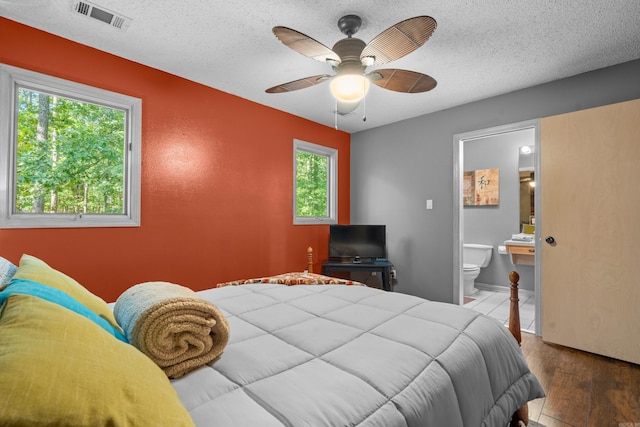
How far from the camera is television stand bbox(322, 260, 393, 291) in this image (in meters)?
3.78

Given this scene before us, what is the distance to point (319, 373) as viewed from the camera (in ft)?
3.17

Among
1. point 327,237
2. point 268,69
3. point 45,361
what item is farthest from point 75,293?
point 327,237

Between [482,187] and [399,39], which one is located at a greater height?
[399,39]

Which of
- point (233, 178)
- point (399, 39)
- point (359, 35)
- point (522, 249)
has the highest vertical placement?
point (359, 35)

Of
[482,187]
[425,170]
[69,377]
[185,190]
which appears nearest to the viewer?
[69,377]

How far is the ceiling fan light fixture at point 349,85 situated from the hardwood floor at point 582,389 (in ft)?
7.39

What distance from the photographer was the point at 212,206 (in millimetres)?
3150

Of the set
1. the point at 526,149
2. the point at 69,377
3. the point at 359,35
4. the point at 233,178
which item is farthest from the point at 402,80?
the point at 526,149

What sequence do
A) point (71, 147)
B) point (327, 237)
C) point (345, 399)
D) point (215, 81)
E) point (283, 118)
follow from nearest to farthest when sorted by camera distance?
point (345, 399), point (71, 147), point (215, 81), point (283, 118), point (327, 237)

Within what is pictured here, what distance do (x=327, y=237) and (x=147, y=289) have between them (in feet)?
10.8

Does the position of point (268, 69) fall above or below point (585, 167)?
above

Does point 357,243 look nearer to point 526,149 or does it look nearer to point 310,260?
point 310,260

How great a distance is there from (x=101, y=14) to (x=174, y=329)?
2.25 meters

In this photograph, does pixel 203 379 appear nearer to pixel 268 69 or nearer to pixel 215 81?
pixel 268 69
